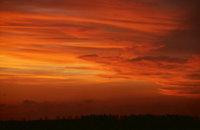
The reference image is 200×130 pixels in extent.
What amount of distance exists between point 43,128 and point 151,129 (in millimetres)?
14066

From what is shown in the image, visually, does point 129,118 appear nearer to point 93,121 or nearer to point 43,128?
point 93,121

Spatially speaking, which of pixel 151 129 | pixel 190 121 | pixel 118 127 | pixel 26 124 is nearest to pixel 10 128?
Answer: pixel 26 124

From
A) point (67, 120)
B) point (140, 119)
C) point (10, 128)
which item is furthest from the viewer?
point (140, 119)

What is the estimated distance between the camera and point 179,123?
8406 centimetres

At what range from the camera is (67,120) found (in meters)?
81.3

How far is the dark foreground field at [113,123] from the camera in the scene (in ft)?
254

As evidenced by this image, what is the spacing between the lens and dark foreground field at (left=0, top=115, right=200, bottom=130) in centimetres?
7756

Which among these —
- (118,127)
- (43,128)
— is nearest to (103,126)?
(118,127)

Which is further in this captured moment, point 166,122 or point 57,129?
point 166,122

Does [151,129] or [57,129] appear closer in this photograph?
[57,129]

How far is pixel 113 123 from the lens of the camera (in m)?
81.6

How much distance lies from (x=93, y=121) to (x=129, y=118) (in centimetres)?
733

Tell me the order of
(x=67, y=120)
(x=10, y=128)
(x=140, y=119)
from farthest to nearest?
(x=140, y=119), (x=67, y=120), (x=10, y=128)

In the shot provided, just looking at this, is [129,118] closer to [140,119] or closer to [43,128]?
[140,119]
